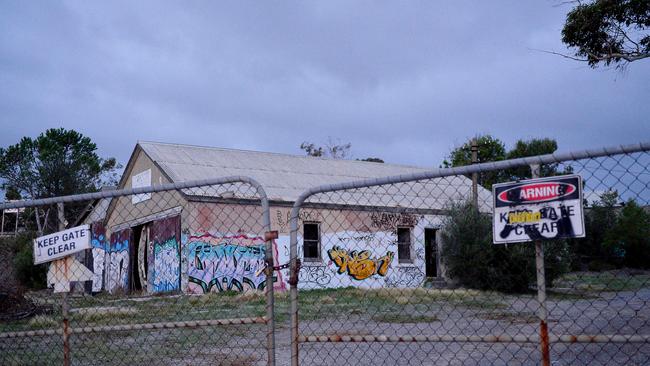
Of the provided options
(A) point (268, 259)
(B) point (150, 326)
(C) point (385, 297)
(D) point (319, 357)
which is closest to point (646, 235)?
(A) point (268, 259)

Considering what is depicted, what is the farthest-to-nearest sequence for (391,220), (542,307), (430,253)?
1. (430,253)
2. (391,220)
3. (542,307)

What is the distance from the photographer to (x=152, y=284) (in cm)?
2220

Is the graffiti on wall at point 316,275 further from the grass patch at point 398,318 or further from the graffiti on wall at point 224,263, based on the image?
the grass patch at point 398,318

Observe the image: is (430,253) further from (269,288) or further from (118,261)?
(269,288)

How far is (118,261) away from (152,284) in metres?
2.86

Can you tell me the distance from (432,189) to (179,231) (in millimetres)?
9366

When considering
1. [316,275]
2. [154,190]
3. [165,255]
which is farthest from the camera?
[165,255]

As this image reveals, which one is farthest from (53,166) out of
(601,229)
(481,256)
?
(601,229)

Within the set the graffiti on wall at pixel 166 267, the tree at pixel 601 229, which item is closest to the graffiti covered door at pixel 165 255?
the graffiti on wall at pixel 166 267

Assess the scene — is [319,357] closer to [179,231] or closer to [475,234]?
[475,234]

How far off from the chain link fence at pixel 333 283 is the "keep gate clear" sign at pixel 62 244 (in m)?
0.04

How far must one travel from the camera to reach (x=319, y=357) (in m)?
7.93

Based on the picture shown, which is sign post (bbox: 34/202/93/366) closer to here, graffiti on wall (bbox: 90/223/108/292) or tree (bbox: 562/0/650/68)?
tree (bbox: 562/0/650/68)

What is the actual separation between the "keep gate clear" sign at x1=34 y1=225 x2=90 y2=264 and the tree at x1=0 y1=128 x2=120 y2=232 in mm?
33420
